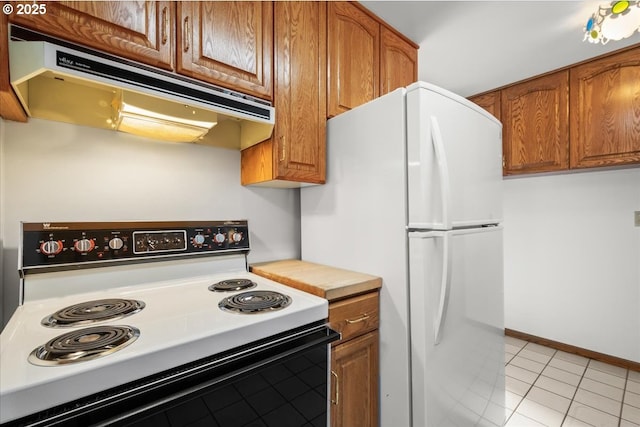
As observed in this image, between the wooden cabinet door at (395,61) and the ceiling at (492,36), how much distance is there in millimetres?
63

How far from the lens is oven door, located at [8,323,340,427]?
600mm

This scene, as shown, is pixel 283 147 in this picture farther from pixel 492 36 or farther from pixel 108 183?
pixel 492 36

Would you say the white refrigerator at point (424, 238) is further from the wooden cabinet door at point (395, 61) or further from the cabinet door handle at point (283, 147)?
the wooden cabinet door at point (395, 61)

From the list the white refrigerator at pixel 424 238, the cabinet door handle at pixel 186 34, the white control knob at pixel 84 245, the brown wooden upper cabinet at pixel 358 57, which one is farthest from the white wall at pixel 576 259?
the white control knob at pixel 84 245

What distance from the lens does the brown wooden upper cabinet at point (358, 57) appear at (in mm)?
1565

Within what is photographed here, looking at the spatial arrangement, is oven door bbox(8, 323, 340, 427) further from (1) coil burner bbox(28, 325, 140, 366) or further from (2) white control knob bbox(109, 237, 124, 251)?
(2) white control knob bbox(109, 237, 124, 251)

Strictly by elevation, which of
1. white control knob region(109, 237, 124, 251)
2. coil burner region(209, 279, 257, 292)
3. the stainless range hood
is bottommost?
coil burner region(209, 279, 257, 292)

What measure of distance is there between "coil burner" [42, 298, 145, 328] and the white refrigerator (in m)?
0.95

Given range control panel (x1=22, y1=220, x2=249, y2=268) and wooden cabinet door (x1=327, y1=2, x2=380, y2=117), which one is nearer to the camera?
range control panel (x1=22, y1=220, x2=249, y2=268)

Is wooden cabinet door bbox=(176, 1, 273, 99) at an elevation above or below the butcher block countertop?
above

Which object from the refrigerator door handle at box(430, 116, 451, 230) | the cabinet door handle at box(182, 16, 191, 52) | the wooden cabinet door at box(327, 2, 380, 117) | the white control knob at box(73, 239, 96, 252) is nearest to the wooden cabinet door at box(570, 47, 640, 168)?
the wooden cabinet door at box(327, 2, 380, 117)

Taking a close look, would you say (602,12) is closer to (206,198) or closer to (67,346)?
(206,198)

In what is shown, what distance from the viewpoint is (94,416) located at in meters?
0.59

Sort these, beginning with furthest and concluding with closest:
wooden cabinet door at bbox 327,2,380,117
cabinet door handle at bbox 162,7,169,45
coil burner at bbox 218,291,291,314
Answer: wooden cabinet door at bbox 327,2,380,117, cabinet door handle at bbox 162,7,169,45, coil burner at bbox 218,291,291,314
